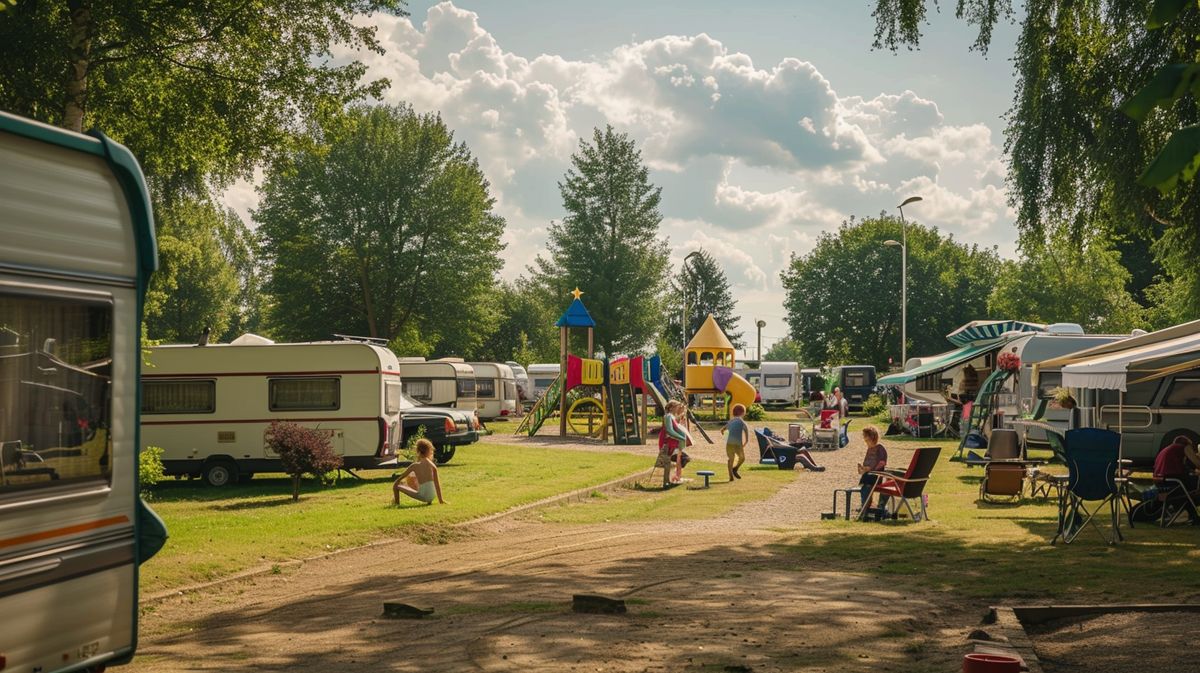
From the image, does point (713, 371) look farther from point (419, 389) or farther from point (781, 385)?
point (781, 385)

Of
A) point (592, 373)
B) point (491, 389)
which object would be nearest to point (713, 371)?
point (491, 389)

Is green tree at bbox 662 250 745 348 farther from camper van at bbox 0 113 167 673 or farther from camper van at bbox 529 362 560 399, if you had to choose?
camper van at bbox 0 113 167 673

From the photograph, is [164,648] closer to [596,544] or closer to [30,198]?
[30,198]

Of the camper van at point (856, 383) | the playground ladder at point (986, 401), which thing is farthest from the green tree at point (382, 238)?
the playground ladder at point (986, 401)

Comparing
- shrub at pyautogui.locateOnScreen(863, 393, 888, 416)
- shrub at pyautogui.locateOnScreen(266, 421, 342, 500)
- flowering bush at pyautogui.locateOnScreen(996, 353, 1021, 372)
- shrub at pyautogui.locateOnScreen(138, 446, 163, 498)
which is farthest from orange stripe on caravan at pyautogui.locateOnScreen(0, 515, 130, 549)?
shrub at pyautogui.locateOnScreen(863, 393, 888, 416)

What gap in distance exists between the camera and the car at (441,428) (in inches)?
1025

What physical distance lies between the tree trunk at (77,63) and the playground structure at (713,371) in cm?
3381

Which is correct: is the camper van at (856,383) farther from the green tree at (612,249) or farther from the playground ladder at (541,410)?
the playground ladder at (541,410)

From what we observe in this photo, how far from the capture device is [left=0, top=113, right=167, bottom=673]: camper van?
5492 millimetres

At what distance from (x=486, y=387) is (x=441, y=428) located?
2192 centimetres

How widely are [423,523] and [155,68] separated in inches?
311

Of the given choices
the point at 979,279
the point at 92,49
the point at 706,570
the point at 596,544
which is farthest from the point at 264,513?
the point at 979,279

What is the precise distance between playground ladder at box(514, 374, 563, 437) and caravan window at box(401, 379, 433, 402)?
3.31 m

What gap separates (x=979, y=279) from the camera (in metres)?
83.0
